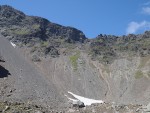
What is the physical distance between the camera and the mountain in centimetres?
9412

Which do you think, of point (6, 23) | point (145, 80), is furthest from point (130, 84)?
point (6, 23)

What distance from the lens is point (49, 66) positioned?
5059 inches

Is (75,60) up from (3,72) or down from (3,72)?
up

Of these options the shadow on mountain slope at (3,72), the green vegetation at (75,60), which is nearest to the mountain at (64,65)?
the green vegetation at (75,60)

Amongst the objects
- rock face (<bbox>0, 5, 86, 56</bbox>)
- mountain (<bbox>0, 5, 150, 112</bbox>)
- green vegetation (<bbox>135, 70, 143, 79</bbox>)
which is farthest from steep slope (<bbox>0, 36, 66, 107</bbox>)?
green vegetation (<bbox>135, 70, 143, 79</bbox>)

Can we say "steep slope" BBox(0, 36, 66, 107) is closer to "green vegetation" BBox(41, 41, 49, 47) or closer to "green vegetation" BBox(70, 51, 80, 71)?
"green vegetation" BBox(70, 51, 80, 71)

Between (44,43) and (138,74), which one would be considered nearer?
(138,74)

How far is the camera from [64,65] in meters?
128

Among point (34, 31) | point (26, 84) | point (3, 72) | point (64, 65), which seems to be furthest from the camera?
point (34, 31)

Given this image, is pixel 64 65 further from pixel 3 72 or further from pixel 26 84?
pixel 26 84

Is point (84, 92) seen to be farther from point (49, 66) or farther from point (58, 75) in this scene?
point (49, 66)

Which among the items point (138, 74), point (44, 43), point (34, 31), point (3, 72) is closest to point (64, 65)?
point (138, 74)

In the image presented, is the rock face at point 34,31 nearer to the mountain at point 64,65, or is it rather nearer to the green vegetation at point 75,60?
the mountain at point 64,65

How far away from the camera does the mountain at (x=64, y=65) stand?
3706 inches
